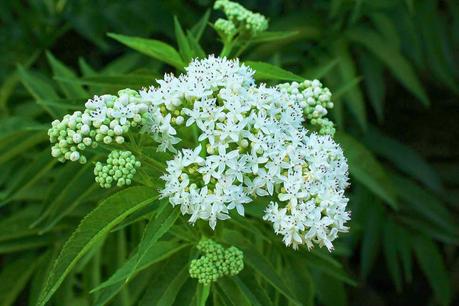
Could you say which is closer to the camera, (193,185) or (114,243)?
(193,185)

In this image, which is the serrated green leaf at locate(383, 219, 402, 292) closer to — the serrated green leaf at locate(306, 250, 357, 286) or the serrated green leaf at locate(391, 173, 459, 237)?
the serrated green leaf at locate(391, 173, 459, 237)

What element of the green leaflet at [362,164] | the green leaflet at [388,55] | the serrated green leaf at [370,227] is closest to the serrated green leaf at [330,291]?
the serrated green leaf at [370,227]

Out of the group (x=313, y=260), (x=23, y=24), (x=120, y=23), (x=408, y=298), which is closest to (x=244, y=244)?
(x=313, y=260)

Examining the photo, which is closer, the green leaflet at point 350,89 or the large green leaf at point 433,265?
the green leaflet at point 350,89

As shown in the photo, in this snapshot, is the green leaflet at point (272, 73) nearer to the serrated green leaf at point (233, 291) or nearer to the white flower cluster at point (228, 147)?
the white flower cluster at point (228, 147)

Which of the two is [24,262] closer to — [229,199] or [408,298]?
[229,199]

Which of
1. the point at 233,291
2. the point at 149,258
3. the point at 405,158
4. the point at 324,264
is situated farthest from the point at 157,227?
the point at 405,158
